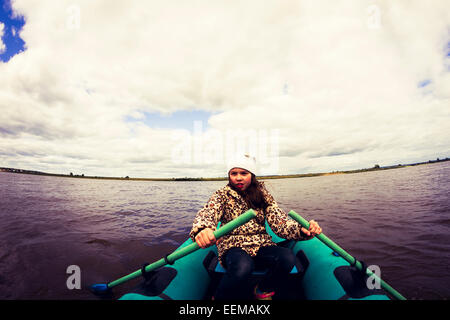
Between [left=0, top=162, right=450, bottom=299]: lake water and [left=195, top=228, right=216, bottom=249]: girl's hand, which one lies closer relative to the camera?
[left=195, top=228, right=216, bottom=249]: girl's hand

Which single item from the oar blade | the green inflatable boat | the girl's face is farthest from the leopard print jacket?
the oar blade

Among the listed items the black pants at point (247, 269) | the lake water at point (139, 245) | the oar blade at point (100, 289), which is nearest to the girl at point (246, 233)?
the black pants at point (247, 269)

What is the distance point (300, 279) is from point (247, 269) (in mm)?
1536

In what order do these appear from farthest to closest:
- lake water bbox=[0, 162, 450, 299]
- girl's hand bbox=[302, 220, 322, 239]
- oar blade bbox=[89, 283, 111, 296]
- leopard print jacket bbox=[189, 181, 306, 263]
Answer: lake water bbox=[0, 162, 450, 299] → oar blade bbox=[89, 283, 111, 296] → leopard print jacket bbox=[189, 181, 306, 263] → girl's hand bbox=[302, 220, 322, 239]

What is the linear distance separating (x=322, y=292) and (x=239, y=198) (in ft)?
5.48

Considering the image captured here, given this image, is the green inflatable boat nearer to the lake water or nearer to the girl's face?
the girl's face

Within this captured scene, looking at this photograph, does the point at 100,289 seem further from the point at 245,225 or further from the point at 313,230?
the point at 313,230

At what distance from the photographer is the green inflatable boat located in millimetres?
2215

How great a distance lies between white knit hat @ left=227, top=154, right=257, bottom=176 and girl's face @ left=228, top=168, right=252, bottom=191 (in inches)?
2.5

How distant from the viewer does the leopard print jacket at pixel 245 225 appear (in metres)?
2.71

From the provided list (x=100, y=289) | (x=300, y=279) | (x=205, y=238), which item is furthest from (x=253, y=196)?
(x=100, y=289)

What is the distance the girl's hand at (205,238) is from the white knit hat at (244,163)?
1.14m

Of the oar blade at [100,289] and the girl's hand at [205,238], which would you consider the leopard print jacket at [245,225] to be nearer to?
the girl's hand at [205,238]
